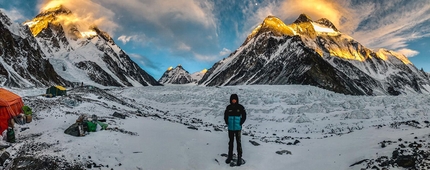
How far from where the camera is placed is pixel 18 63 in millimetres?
89938

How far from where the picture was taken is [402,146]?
11.2 metres

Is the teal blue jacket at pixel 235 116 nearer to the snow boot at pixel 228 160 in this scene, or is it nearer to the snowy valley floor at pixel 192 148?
the snow boot at pixel 228 160

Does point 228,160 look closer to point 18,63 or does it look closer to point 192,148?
point 192,148

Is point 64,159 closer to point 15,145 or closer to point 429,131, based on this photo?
point 15,145

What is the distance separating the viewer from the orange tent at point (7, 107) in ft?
48.9

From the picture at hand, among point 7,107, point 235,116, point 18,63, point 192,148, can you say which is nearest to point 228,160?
point 235,116

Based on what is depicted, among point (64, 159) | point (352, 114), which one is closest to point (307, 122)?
point (352, 114)

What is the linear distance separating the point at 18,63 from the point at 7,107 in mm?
90619

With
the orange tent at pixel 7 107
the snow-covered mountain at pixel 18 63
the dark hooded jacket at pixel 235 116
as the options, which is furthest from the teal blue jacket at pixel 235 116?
the snow-covered mountain at pixel 18 63

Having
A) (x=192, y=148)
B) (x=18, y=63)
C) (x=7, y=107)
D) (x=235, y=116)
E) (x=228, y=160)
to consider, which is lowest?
(x=228, y=160)

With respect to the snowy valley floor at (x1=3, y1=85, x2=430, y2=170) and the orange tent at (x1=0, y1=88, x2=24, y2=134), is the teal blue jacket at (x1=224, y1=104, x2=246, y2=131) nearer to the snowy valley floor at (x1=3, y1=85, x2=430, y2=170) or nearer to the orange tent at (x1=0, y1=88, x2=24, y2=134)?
the snowy valley floor at (x1=3, y1=85, x2=430, y2=170)

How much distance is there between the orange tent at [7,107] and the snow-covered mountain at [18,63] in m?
62.6

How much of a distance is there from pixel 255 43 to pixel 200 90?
149 metres

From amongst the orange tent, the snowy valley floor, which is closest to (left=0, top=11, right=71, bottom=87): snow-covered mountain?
the orange tent
